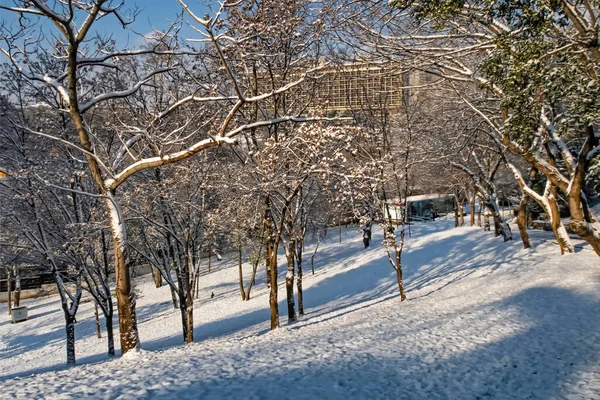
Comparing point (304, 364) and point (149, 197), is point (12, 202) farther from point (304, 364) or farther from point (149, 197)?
point (304, 364)

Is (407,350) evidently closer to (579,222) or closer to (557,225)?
(579,222)

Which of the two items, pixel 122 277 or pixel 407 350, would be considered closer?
pixel 407 350

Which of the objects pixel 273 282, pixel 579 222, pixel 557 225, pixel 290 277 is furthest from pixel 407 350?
pixel 557 225

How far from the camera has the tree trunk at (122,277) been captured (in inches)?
286

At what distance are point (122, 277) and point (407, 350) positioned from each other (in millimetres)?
5272

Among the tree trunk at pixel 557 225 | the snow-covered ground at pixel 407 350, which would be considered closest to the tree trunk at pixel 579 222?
the snow-covered ground at pixel 407 350

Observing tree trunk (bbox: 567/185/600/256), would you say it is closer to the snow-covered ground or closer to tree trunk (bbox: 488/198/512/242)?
the snow-covered ground

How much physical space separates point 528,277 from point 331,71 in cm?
891

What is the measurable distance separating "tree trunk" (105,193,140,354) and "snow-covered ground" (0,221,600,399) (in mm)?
396

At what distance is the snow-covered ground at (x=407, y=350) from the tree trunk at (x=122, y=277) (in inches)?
15.6

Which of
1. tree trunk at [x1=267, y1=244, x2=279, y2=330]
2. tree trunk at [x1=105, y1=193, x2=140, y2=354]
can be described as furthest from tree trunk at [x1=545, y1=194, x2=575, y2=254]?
tree trunk at [x1=105, y1=193, x2=140, y2=354]

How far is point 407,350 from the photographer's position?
23.1ft

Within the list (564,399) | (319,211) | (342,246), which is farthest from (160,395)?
(342,246)

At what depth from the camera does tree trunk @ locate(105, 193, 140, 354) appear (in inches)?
286
